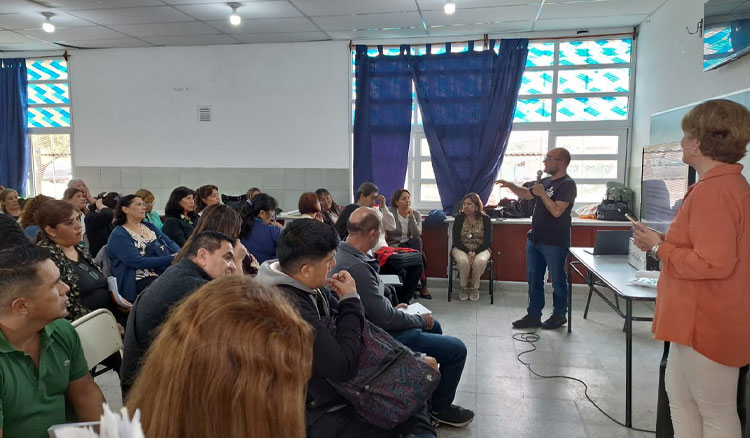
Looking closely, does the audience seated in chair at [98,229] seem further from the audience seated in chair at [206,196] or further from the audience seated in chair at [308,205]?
the audience seated in chair at [308,205]

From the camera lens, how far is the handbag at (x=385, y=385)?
173 cm

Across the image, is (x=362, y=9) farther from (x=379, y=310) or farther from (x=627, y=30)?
(x=379, y=310)

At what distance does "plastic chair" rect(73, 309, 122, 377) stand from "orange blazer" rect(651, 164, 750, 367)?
2269mm

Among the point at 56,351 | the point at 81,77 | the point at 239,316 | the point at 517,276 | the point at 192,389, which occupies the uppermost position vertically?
the point at 81,77

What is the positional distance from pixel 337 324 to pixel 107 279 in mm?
1836

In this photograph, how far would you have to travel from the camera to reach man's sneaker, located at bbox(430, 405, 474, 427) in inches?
107

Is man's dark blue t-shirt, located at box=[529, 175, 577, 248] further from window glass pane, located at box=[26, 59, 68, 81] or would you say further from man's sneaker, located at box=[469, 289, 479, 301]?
window glass pane, located at box=[26, 59, 68, 81]

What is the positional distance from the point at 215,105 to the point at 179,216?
2.81m

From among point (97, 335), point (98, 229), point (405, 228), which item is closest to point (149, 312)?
point (97, 335)

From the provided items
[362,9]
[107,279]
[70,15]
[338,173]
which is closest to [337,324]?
[107,279]

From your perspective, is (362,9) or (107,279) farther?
(362,9)

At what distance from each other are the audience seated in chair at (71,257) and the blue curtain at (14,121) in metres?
5.80

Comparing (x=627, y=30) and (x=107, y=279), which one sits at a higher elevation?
(x=627, y=30)

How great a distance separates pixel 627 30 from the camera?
226 inches
